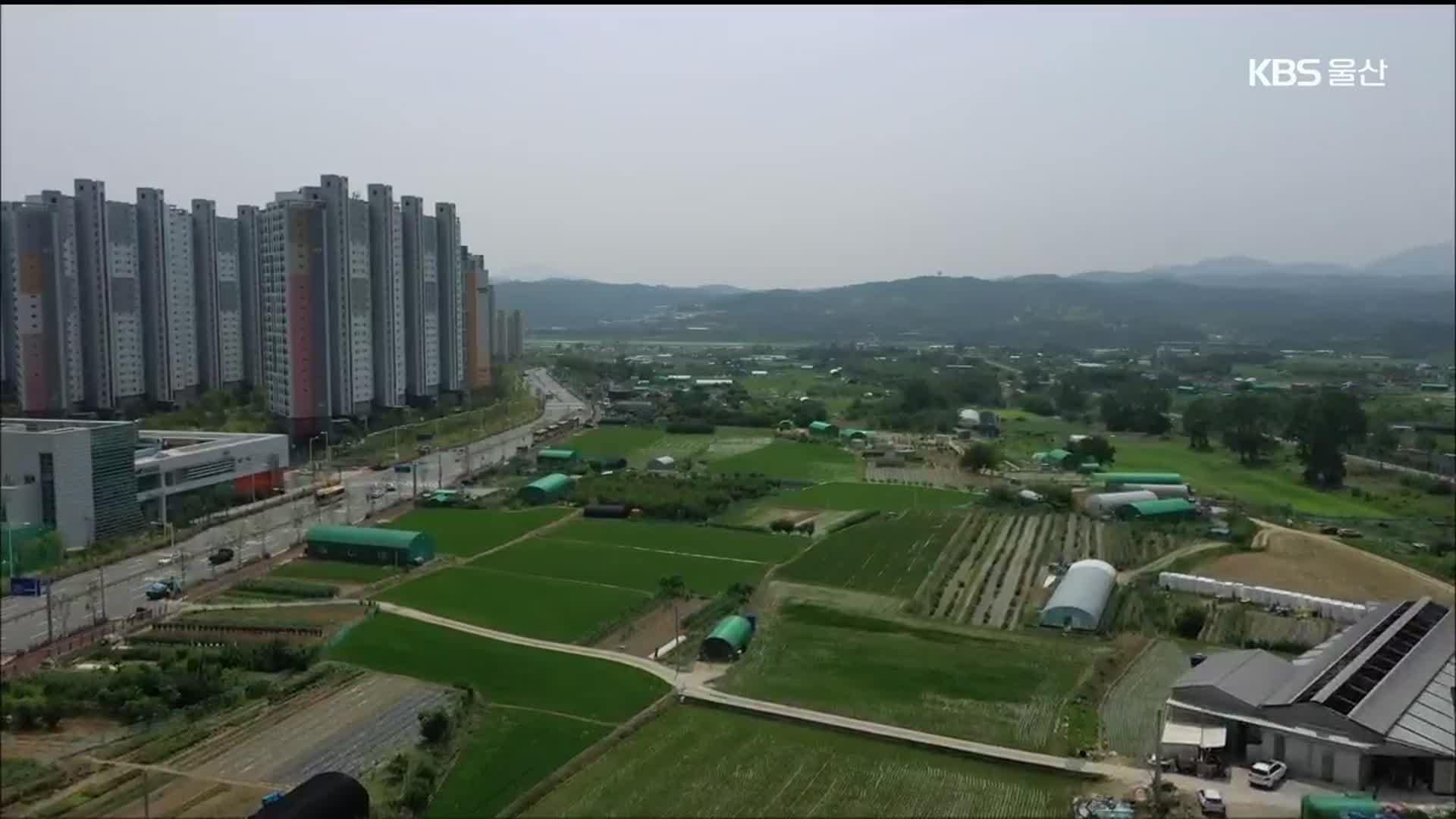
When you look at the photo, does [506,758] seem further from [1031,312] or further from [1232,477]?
[1031,312]

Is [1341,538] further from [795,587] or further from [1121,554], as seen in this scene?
[795,587]

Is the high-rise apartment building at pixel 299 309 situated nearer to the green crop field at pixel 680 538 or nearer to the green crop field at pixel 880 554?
the green crop field at pixel 680 538

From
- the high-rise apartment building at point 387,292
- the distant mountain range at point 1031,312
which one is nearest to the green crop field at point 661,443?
the high-rise apartment building at point 387,292

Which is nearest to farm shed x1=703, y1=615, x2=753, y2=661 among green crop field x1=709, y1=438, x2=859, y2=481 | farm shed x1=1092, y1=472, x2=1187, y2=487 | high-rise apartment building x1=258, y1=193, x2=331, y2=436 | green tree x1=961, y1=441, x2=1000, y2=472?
green crop field x1=709, y1=438, x2=859, y2=481

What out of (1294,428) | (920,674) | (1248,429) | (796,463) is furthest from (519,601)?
(1294,428)

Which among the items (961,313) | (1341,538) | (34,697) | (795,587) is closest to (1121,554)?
(1341,538)
